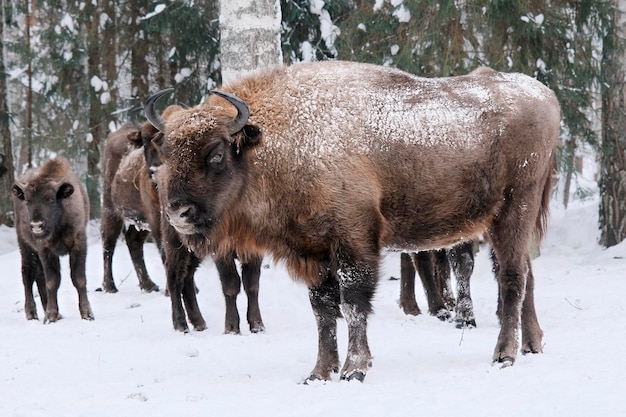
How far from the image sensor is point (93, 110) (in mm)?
18953

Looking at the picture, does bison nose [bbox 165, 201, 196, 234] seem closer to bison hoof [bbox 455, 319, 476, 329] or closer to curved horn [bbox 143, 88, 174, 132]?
curved horn [bbox 143, 88, 174, 132]

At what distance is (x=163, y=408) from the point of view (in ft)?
16.1

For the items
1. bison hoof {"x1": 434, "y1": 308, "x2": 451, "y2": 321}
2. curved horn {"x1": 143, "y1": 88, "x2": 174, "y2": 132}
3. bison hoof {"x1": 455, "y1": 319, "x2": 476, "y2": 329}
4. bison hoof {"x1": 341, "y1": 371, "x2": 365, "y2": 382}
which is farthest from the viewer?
bison hoof {"x1": 434, "y1": 308, "x2": 451, "y2": 321}

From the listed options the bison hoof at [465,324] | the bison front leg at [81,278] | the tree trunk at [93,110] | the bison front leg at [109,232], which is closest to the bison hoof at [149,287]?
the bison front leg at [109,232]

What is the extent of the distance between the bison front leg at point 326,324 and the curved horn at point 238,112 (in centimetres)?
126

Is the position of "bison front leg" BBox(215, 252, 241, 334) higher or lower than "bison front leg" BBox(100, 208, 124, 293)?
higher

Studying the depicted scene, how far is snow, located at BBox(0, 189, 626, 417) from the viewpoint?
15.6ft

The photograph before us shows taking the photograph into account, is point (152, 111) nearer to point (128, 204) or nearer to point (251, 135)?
point (251, 135)

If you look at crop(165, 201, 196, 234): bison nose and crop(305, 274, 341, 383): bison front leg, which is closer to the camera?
crop(165, 201, 196, 234): bison nose

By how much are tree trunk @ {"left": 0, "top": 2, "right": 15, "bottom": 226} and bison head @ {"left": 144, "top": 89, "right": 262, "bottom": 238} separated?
1602 centimetres

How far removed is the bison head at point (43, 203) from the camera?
9.70m

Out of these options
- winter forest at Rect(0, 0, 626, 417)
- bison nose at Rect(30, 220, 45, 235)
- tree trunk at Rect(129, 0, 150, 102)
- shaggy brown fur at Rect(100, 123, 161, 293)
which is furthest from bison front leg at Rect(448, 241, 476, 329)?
tree trunk at Rect(129, 0, 150, 102)

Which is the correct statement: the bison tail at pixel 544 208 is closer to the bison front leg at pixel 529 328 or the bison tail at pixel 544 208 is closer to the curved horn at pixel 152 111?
the bison front leg at pixel 529 328

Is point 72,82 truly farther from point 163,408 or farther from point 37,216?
point 163,408
